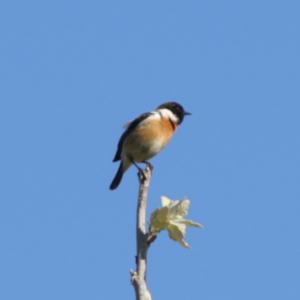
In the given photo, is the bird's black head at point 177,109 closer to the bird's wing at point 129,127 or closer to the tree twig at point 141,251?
the bird's wing at point 129,127

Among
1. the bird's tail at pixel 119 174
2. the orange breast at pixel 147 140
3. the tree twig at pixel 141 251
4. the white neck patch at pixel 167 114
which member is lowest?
the tree twig at pixel 141 251

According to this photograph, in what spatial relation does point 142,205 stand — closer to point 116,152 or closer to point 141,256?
point 141,256

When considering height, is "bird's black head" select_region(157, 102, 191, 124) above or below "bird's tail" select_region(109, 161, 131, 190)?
above

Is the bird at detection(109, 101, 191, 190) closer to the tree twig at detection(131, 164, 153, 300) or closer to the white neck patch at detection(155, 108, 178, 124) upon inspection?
the white neck patch at detection(155, 108, 178, 124)

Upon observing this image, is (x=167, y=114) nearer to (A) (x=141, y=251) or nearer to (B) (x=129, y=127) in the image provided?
(B) (x=129, y=127)

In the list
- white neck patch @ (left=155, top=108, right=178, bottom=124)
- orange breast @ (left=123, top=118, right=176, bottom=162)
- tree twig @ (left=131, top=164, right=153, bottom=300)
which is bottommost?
tree twig @ (left=131, top=164, right=153, bottom=300)

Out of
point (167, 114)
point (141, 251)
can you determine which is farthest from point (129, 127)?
point (141, 251)

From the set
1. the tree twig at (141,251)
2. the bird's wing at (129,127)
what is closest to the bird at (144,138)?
the bird's wing at (129,127)

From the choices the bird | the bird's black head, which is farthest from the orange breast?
the bird's black head

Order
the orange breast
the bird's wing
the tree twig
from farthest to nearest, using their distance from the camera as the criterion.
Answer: the bird's wing
the orange breast
the tree twig

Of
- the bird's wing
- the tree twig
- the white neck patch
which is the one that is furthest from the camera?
the white neck patch

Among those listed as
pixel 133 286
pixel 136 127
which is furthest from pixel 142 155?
pixel 133 286
